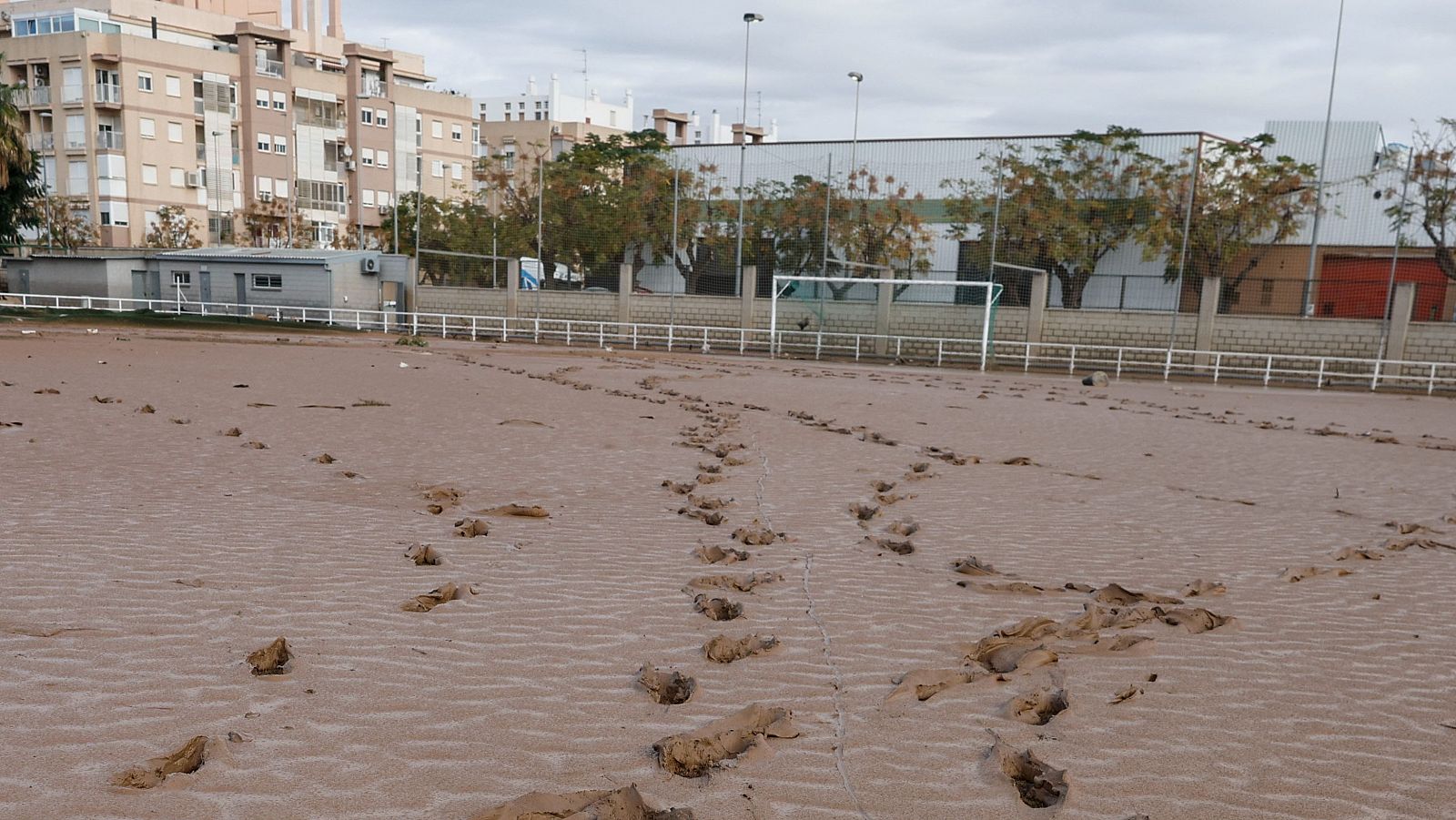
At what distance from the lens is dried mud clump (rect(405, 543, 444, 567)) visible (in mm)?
5383

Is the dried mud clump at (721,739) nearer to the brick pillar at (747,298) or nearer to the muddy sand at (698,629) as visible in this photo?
the muddy sand at (698,629)

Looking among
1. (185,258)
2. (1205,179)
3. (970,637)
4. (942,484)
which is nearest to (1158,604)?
(970,637)

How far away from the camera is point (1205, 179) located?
95.8 ft

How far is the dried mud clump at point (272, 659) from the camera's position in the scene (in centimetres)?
373

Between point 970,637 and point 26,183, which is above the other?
point 26,183

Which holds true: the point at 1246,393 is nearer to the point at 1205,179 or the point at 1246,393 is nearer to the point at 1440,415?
the point at 1440,415

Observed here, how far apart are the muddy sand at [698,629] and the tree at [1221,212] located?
61.3 ft

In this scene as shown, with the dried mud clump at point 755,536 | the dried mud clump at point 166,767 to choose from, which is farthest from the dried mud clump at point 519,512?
the dried mud clump at point 166,767

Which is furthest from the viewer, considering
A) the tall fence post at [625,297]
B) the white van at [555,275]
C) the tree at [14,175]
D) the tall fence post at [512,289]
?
the white van at [555,275]

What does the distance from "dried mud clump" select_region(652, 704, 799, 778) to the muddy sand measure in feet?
0.04

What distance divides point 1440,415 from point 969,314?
502 inches

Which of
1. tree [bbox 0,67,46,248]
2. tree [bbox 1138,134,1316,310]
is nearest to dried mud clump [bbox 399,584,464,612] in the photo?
tree [bbox 1138,134,1316,310]

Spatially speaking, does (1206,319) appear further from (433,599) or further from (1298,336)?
(433,599)

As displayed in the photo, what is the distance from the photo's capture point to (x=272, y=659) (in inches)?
148
